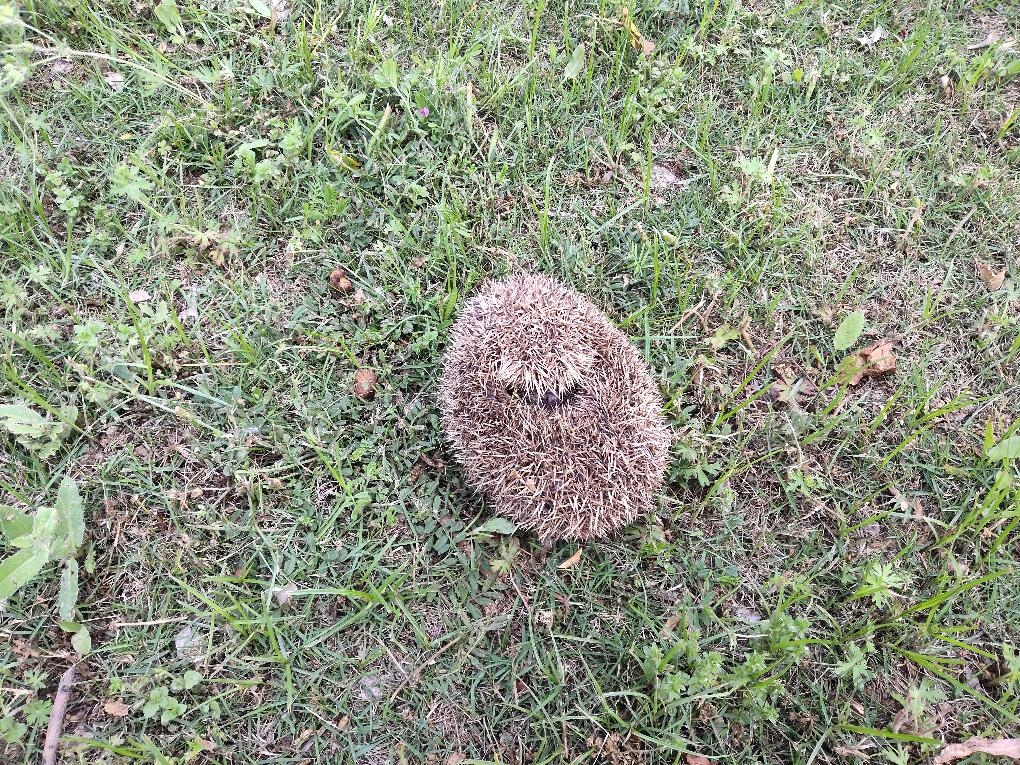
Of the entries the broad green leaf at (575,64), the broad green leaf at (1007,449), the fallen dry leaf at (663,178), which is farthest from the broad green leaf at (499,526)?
the broad green leaf at (575,64)

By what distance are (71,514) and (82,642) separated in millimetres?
528

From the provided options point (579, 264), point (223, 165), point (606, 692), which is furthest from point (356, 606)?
point (223, 165)

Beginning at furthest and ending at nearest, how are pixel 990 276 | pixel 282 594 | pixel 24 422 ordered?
pixel 990 276 < pixel 24 422 < pixel 282 594

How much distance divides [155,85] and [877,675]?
4.67 meters

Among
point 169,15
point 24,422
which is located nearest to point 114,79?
point 169,15

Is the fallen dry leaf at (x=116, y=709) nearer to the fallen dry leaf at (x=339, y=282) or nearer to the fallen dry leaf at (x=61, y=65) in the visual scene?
the fallen dry leaf at (x=339, y=282)

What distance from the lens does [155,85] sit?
3664 mm

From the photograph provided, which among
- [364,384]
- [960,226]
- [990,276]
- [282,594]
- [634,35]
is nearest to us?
[282,594]

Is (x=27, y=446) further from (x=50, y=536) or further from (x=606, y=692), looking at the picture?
(x=606, y=692)

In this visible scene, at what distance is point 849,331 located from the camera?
10.6 ft

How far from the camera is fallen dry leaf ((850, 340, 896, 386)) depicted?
338 cm

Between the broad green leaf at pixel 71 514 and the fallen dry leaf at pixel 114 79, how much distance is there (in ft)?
7.62

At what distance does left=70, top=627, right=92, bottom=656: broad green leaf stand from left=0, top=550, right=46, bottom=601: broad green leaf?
0.97 feet

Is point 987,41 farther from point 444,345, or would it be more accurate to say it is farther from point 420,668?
point 420,668
